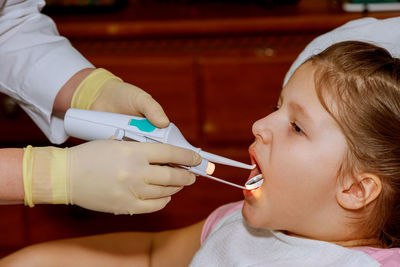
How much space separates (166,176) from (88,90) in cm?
32

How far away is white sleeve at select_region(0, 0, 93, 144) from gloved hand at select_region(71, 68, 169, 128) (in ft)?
0.17

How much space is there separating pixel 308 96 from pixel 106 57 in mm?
855

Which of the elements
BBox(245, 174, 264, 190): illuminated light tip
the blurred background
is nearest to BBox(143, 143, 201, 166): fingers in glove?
BBox(245, 174, 264, 190): illuminated light tip

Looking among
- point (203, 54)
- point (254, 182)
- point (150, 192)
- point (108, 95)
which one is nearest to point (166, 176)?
point (150, 192)

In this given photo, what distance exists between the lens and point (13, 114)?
170cm

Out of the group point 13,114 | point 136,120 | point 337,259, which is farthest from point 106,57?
point 337,259

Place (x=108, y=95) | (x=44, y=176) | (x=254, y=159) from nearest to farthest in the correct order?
(x=44, y=176) → (x=254, y=159) → (x=108, y=95)

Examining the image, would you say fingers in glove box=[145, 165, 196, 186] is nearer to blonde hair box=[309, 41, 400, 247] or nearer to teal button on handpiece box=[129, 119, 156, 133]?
teal button on handpiece box=[129, 119, 156, 133]

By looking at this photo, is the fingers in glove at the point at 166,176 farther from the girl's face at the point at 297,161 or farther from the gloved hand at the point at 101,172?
Result: the girl's face at the point at 297,161

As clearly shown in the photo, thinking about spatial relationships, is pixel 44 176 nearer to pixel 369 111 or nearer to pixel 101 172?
pixel 101 172

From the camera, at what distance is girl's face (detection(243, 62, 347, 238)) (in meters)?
0.91

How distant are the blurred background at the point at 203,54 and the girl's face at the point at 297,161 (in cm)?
60

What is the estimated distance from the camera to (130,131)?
37.0 inches

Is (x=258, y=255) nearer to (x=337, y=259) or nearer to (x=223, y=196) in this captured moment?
(x=337, y=259)
